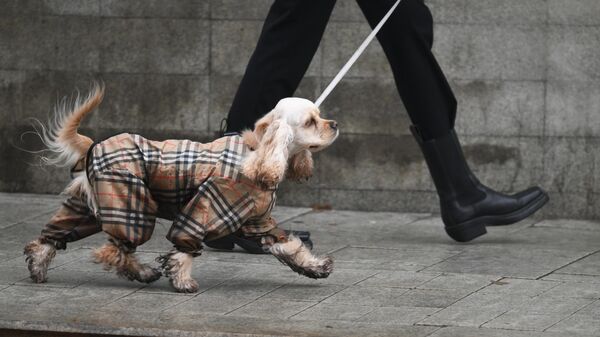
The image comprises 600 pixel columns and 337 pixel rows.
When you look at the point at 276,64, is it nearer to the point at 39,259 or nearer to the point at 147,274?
the point at 147,274

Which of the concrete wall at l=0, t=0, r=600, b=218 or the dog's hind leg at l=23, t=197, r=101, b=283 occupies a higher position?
the concrete wall at l=0, t=0, r=600, b=218

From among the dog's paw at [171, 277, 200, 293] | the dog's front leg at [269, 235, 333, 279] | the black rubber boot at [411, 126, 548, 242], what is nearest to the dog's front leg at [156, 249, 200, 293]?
the dog's paw at [171, 277, 200, 293]

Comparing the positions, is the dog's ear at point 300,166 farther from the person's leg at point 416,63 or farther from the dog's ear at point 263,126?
the person's leg at point 416,63

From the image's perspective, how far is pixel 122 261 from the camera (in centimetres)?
549

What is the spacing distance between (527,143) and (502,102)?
290 mm

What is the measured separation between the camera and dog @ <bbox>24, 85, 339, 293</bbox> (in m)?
5.36

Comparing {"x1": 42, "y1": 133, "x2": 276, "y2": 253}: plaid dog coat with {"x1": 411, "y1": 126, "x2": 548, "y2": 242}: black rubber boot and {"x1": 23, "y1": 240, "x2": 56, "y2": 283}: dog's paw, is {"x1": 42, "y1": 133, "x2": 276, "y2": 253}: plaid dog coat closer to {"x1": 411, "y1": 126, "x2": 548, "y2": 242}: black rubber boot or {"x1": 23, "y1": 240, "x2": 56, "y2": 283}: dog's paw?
{"x1": 23, "y1": 240, "x2": 56, "y2": 283}: dog's paw

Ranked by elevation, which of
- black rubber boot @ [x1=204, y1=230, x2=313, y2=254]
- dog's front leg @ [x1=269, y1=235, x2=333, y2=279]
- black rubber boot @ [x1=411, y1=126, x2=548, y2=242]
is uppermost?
black rubber boot @ [x1=411, y1=126, x2=548, y2=242]

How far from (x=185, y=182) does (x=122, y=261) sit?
1.44 feet

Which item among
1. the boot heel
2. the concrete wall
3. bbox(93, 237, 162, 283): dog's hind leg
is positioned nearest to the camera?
bbox(93, 237, 162, 283): dog's hind leg

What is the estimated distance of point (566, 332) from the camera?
15.7ft

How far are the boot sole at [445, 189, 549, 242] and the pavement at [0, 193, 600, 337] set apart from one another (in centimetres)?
6

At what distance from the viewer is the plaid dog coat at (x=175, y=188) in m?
5.37

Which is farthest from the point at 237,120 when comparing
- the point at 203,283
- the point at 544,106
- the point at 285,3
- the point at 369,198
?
the point at 544,106
